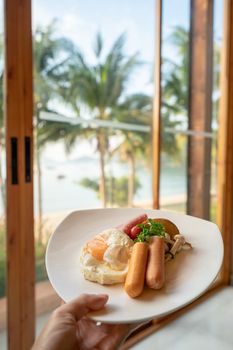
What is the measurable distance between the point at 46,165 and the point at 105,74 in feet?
2.57

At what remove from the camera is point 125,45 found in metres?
2.54

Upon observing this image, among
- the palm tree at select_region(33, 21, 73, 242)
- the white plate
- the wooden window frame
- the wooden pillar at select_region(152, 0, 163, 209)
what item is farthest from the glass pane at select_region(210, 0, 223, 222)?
the white plate

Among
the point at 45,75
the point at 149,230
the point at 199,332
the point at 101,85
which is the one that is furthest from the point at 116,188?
the point at 149,230

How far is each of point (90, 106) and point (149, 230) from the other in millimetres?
1402

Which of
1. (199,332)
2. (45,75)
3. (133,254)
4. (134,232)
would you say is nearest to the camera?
(133,254)

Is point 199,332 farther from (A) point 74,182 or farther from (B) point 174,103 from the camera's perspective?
(B) point 174,103

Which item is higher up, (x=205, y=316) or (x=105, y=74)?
(x=105, y=74)

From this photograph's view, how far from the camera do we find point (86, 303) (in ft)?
2.89

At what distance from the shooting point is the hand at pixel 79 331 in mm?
896

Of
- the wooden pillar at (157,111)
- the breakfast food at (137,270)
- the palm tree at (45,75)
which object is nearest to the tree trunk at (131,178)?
the wooden pillar at (157,111)

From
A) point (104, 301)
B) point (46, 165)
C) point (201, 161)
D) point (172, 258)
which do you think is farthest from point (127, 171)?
point (104, 301)

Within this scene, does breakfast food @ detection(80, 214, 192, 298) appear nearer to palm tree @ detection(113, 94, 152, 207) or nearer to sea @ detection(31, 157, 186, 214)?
sea @ detection(31, 157, 186, 214)

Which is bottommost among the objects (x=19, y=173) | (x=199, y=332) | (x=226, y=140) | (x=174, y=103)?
(x=199, y=332)

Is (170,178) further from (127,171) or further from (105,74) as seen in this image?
(105,74)
